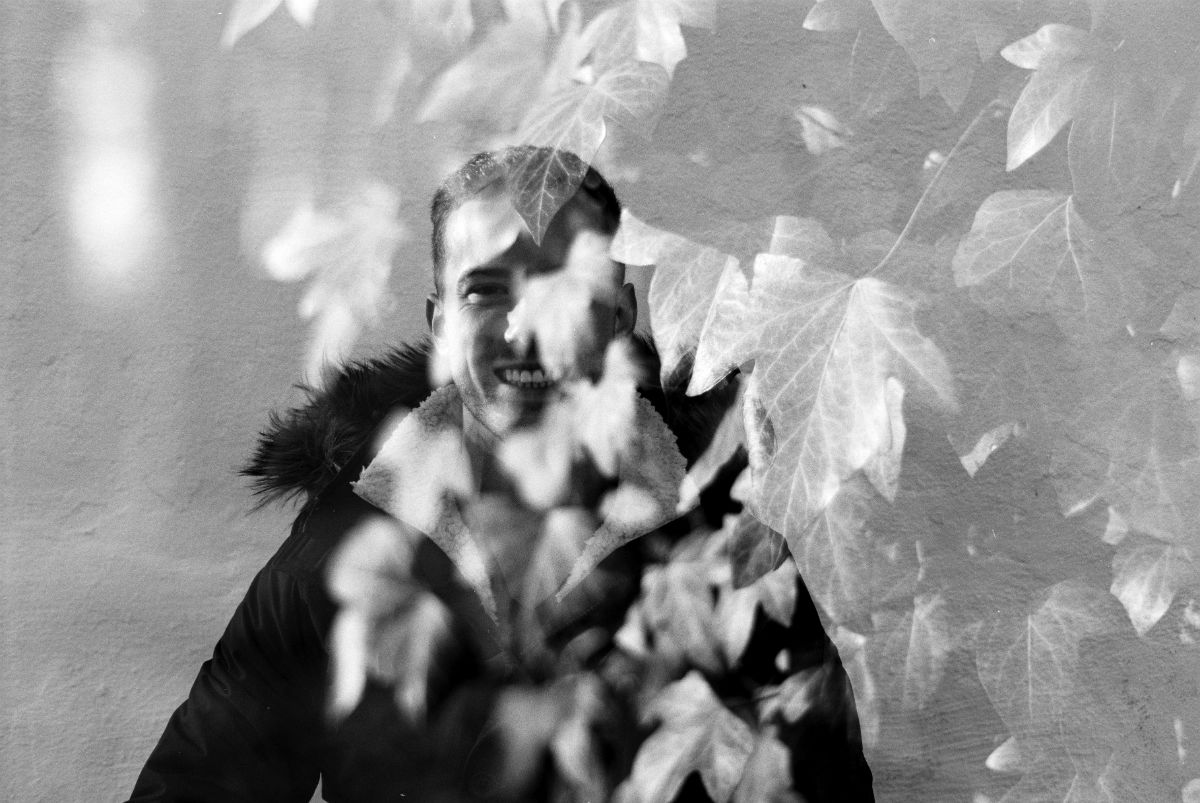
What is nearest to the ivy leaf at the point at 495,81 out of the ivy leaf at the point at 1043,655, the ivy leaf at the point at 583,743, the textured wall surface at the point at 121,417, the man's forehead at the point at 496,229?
the man's forehead at the point at 496,229

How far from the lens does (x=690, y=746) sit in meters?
1.21

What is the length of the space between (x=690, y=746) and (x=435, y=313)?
52 cm

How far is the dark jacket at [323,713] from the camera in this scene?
4.18 feet

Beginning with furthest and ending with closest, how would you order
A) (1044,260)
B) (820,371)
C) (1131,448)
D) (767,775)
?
(1131,448), (767,775), (1044,260), (820,371)

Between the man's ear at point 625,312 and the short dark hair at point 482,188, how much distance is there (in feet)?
0.21

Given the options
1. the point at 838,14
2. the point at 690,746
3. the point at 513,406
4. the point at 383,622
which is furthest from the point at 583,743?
the point at 838,14

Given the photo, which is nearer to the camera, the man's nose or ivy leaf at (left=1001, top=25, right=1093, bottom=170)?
ivy leaf at (left=1001, top=25, right=1093, bottom=170)

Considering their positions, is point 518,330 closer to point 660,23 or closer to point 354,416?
point 354,416

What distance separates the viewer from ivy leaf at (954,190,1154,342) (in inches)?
42.6

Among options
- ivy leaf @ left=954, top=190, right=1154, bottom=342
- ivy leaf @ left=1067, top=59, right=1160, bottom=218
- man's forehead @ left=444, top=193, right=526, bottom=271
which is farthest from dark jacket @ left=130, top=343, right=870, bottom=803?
ivy leaf @ left=1067, top=59, right=1160, bottom=218

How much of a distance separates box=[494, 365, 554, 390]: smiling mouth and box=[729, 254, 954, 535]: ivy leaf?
0.29 metres

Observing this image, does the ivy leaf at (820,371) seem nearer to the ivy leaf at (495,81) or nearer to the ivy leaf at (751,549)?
the ivy leaf at (751,549)

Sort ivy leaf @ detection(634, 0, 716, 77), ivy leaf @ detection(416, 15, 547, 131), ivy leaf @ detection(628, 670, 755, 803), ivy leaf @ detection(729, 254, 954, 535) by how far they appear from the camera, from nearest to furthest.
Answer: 1. ivy leaf @ detection(729, 254, 954, 535)
2. ivy leaf @ detection(634, 0, 716, 77)
3. ivy leaf @ detection(628, 670, 755, 803)
4. ivy leaf @ detection(416, 15, 547, 131)

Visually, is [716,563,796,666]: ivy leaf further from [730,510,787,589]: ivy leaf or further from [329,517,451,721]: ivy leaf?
[329,517,451,721]: ivy leaf
